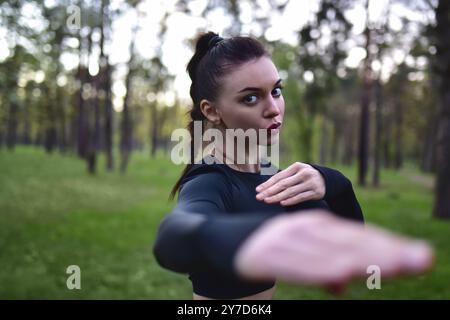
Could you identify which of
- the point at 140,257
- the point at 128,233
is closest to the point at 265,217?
the point at 140,257

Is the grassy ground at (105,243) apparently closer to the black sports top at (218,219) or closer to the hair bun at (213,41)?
the black sports top at (218,219)

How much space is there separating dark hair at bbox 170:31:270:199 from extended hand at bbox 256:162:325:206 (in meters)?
0.42

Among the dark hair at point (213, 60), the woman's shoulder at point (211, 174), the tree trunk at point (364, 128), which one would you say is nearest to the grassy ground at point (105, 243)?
the woman's shoulder at point (211, 174)

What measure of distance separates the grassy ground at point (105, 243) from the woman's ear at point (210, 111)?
3.22 feet

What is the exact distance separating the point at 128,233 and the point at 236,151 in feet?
24.6

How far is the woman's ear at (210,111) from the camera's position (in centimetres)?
160

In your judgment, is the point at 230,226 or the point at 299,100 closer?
the point at 230,226

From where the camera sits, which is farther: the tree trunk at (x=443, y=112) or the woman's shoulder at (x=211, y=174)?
the tree trunk at (x=443, y=112)

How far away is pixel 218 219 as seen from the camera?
87 centimetres

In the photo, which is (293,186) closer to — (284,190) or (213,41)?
(284,190)

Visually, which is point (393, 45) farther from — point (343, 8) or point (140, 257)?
point (140, 257)

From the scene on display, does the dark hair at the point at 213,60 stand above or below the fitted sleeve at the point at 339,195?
above
